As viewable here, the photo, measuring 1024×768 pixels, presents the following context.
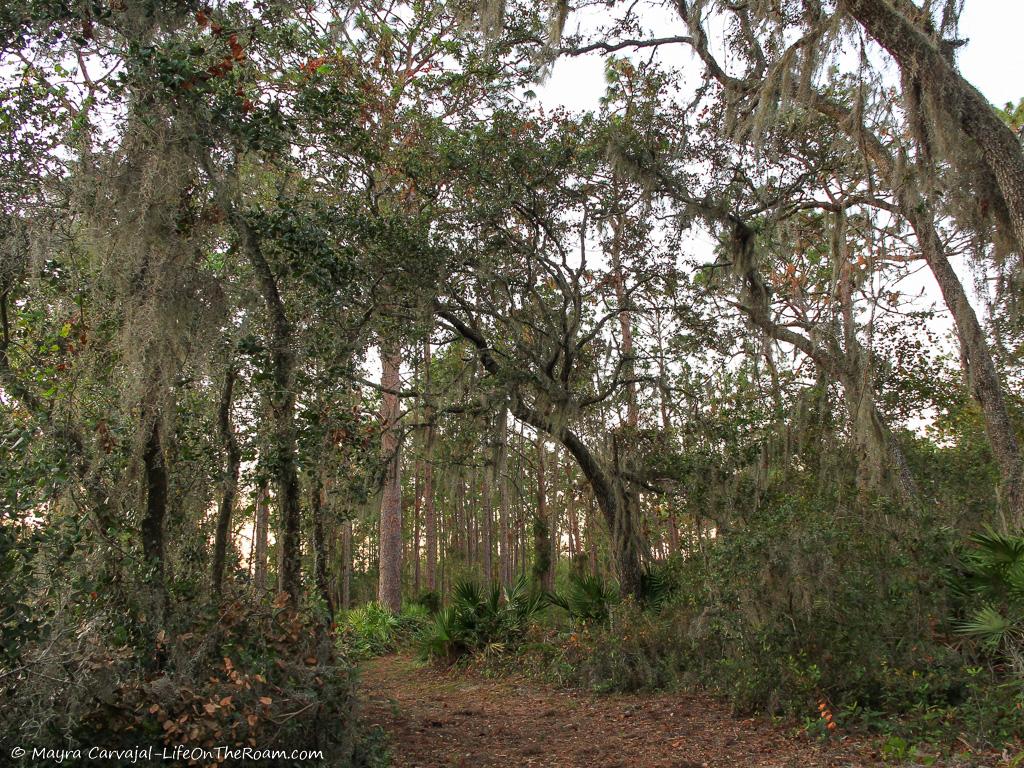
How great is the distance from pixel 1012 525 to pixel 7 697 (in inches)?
322

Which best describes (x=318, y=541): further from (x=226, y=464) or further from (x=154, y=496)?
(x=154, y=496)

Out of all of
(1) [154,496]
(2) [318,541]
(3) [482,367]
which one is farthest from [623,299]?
(1) [154,496]

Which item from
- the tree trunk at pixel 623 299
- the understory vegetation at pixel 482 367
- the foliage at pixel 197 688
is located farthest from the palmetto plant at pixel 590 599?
the foliage at pixel 197 688

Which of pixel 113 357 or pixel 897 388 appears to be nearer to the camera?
pixel 113 357

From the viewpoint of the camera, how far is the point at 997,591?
5602 mm

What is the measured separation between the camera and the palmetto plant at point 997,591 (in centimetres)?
527

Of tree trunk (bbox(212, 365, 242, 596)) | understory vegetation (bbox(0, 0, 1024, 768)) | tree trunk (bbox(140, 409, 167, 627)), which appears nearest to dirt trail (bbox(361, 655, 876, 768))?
understory vegetation (bbox(0, 0, 1024, 768))

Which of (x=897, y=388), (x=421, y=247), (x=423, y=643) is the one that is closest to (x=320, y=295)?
(x=421, y=247)

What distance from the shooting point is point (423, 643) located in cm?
1051

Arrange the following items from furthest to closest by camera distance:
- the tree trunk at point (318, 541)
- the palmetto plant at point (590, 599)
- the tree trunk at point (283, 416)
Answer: the palmetto plant at point (590, 599) < the tree trunk at point (318, 541) < the tree trunk at point (283, 416)

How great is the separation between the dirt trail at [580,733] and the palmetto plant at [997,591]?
4.61ft

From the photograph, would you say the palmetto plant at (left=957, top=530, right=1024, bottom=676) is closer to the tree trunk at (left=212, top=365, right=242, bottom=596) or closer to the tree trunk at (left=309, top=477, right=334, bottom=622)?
the tree trunk at (left=309, top=477, right=334, bottom=622)

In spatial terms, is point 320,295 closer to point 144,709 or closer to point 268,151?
point 268,151

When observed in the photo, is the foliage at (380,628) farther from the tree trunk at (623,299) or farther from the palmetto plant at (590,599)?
the tree trunk at (623,299)
